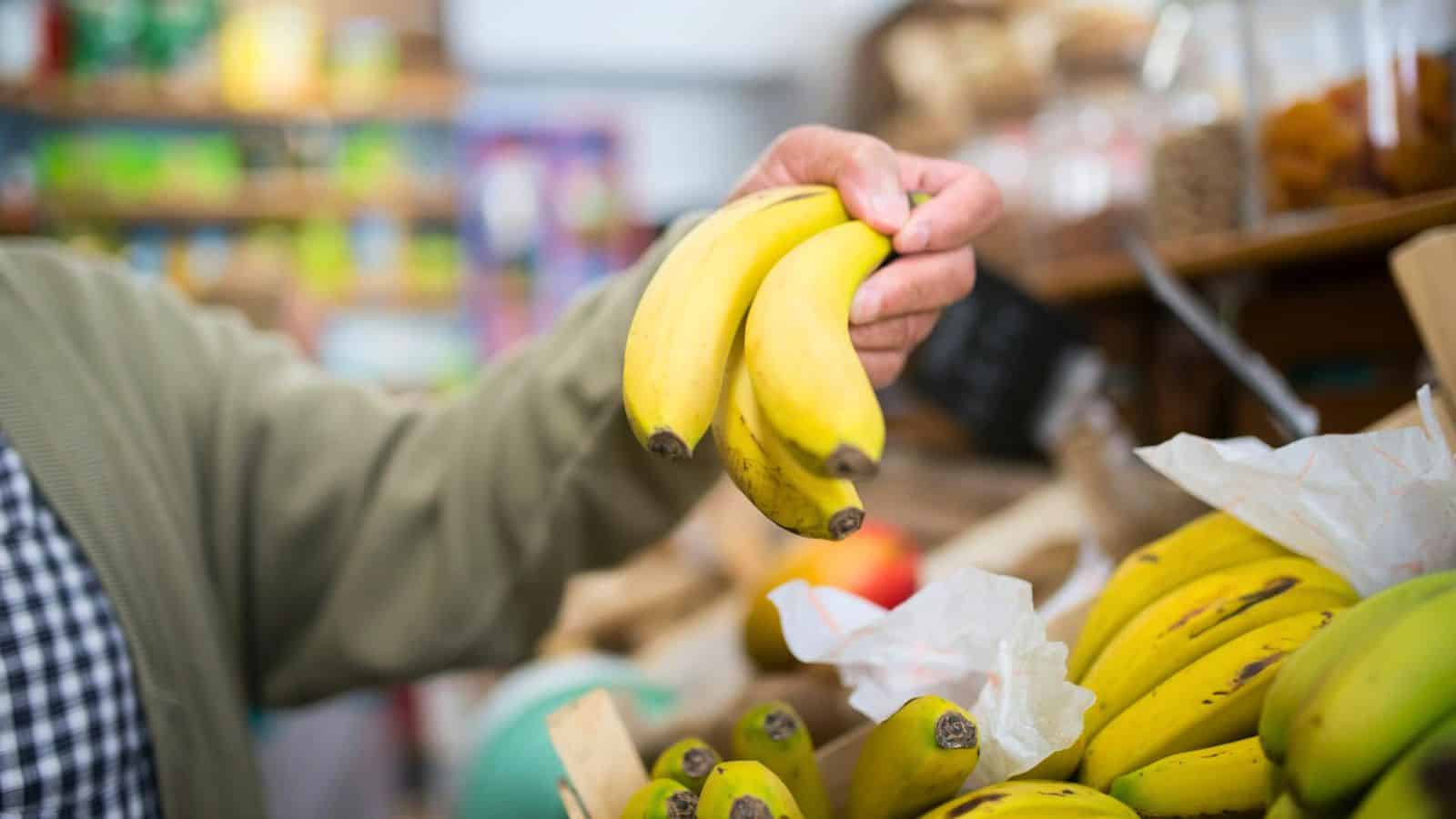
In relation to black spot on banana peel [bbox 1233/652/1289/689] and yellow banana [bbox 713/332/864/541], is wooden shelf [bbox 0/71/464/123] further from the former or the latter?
black spot on banana peel [bbox 1233/652/1289/689]

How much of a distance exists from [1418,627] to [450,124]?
4.18 m

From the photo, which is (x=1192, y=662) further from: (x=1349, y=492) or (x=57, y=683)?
(x=57, y=683)

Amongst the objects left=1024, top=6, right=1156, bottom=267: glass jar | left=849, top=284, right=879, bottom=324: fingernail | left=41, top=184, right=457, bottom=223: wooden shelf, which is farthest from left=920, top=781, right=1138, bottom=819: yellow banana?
left=41, top=184, right=457, bottom=223: wooden shelf

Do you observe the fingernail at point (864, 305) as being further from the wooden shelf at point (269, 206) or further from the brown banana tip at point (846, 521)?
the wooden shelf at point (269, 206)

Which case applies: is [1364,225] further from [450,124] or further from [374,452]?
[450,124]

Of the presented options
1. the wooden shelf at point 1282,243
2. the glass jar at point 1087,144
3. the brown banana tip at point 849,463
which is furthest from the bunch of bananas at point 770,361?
the glass jar at point 1087,144

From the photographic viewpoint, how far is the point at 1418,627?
0.35 meters

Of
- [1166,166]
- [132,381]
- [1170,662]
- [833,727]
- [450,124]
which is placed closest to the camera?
[1170,662]

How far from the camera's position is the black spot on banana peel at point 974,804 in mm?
406

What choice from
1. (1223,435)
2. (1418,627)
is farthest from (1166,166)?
(1418,627)

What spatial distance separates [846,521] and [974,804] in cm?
13

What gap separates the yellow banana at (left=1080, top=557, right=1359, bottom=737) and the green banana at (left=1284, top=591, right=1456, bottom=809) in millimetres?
133

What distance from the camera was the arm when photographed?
921mm

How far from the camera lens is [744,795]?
1.30ft
